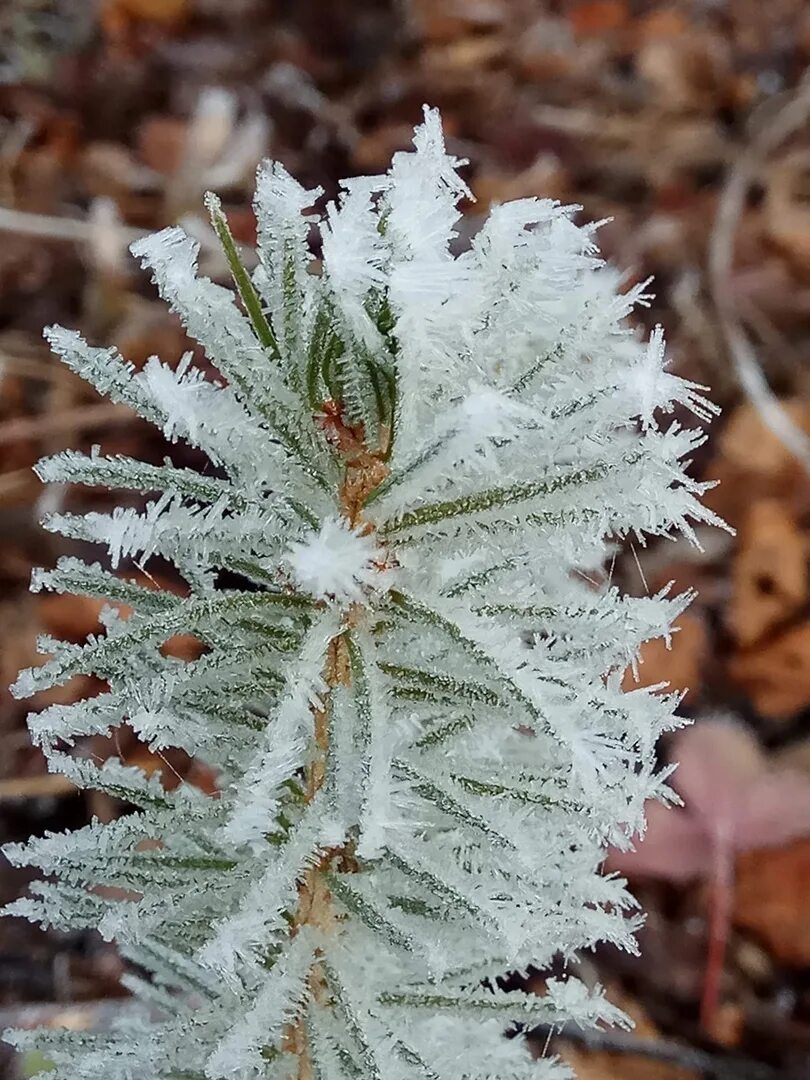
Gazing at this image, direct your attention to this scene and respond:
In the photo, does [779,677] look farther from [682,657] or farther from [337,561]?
Result: [337,561]

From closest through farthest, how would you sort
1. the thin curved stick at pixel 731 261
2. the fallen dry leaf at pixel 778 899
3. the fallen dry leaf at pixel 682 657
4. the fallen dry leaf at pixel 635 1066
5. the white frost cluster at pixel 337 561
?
the white frost cluster at pixel 337 561
the fallen dry leaf at pixel 635 1066
the fallen dry leaf at pixel 778 899
the fallen dry leaf at pixel 682 657
the thin curved stick at pixel 731 261

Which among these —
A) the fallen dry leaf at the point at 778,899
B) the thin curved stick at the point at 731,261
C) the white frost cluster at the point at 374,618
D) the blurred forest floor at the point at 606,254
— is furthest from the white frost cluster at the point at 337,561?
the thin curved stick at the point at 731,261

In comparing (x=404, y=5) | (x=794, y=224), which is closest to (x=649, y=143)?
(x=794, y=224)

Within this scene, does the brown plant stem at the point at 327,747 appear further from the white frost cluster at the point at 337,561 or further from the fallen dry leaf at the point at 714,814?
the fallen dry leaf at the point at 714,814

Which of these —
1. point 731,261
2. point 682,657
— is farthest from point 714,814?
point 731,261

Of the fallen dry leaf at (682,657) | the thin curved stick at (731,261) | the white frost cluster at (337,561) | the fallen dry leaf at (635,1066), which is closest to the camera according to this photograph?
the white frost cluster at (337,561)

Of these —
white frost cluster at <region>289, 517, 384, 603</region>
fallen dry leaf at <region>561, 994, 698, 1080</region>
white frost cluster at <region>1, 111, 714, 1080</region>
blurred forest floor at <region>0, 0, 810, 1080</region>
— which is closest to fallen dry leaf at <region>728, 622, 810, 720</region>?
blurred forest floor at <region>0, 0, 810, 1080</region>

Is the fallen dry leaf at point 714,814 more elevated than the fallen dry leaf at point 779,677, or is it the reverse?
the fallen dry leaf at point 779,677
